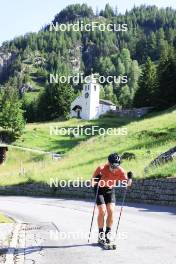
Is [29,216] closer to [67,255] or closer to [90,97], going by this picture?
[67,255]

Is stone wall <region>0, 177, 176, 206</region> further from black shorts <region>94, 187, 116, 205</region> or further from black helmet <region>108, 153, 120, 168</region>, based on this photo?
black helmet <region>108, 153, 120, 168</region>

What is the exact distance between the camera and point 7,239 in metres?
12.4

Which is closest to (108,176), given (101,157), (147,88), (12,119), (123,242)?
(123,242)

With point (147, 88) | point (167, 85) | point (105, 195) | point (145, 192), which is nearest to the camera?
point (105, 195)

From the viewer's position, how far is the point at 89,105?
122562 millimetres

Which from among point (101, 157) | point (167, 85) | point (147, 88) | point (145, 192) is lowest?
point (145, 192)

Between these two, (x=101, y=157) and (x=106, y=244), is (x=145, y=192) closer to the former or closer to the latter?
(x=106, y=244)

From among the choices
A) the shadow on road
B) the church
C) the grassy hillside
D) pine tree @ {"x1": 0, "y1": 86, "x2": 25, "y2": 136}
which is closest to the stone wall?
the grassy hillside

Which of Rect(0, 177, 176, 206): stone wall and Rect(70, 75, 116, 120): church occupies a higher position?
Rect(70, 75, 116, 120): church

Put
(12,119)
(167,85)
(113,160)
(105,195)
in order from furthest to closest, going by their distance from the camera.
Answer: (12,119) → (167,85) → (105,195) → (113,160)

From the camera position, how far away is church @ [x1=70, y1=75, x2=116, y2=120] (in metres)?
122

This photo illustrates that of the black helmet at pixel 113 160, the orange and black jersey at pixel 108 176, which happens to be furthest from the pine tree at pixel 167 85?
the black helmet at pixel 113 160

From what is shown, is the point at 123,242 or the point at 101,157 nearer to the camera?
the point at 123,242

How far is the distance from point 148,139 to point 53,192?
15.6m
